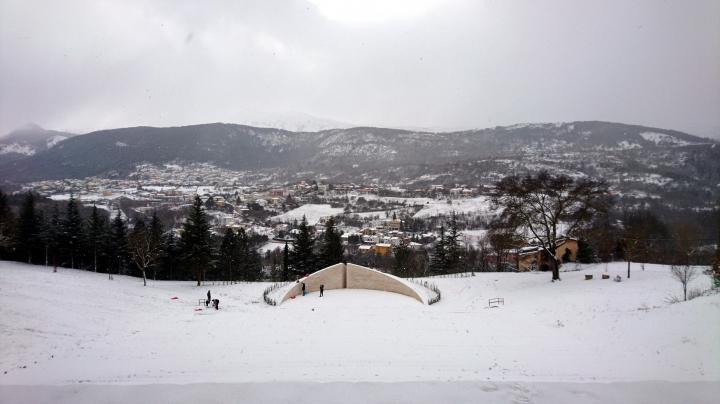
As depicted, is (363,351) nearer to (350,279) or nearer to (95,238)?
(350,279)

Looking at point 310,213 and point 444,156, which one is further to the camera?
point 444,156

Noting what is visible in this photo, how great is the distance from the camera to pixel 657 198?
2832 inches

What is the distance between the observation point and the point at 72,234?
30.0 m

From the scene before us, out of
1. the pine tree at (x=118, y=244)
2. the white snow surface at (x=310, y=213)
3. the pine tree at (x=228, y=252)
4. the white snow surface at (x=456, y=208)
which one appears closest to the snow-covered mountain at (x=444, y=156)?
the white snow surface at (x=456, y=208)

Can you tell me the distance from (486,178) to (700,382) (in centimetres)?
12711

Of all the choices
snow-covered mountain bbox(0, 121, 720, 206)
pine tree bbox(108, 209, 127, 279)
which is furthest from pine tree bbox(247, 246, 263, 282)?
snow-covered mountain bbox(0, 121, 720, 206)

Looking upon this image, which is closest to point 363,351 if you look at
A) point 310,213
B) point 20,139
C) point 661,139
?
point 20,139

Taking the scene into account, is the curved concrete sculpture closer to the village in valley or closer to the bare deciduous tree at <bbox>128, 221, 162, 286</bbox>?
the village in valley

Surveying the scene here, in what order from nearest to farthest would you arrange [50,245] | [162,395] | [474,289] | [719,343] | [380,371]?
1. [162,395]
2. [719,343]
3. [380,371]
4. [474,289]
5. [50,245]

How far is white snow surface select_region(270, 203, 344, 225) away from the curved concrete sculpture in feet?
196

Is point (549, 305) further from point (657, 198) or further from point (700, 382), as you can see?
point (657, 198)

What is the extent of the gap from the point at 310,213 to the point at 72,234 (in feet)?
219

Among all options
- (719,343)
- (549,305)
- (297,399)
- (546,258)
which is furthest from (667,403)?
(546,258)

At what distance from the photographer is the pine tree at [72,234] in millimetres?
29688
